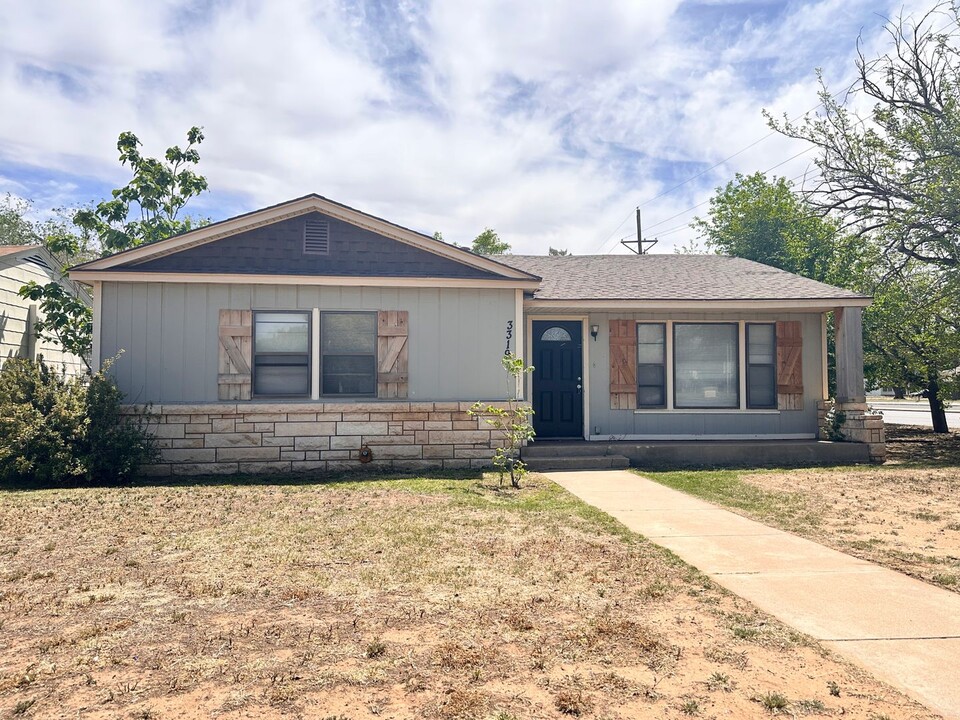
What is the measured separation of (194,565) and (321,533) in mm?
1228

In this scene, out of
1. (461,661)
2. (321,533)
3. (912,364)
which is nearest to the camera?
(461,661)

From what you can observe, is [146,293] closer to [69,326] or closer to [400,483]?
[400,483]

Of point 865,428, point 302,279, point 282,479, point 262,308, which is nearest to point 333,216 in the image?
point 302,279

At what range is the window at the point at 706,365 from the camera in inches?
472

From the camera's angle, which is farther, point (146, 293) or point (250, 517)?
point (146, 293)

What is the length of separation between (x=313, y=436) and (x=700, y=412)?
6.92 m

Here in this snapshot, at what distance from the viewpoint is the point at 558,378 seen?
12.0m

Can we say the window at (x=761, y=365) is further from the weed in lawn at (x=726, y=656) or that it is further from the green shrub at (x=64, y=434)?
the green shrub at (x=64, y=434)

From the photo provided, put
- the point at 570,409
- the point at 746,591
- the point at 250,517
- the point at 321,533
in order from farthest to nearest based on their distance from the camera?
the point at 570,409 < the point at 250,517 < the point at 321,533 < the point at 746,591

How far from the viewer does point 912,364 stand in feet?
45.6

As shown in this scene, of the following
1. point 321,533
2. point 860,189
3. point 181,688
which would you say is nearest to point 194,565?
point 321,533

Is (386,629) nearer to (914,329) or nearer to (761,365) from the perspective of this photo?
(761,365)

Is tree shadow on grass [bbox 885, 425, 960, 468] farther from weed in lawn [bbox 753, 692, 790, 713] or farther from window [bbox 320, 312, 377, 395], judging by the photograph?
weed in lawn [bbox 753, 692, 790, 713]

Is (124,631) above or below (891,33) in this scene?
below
